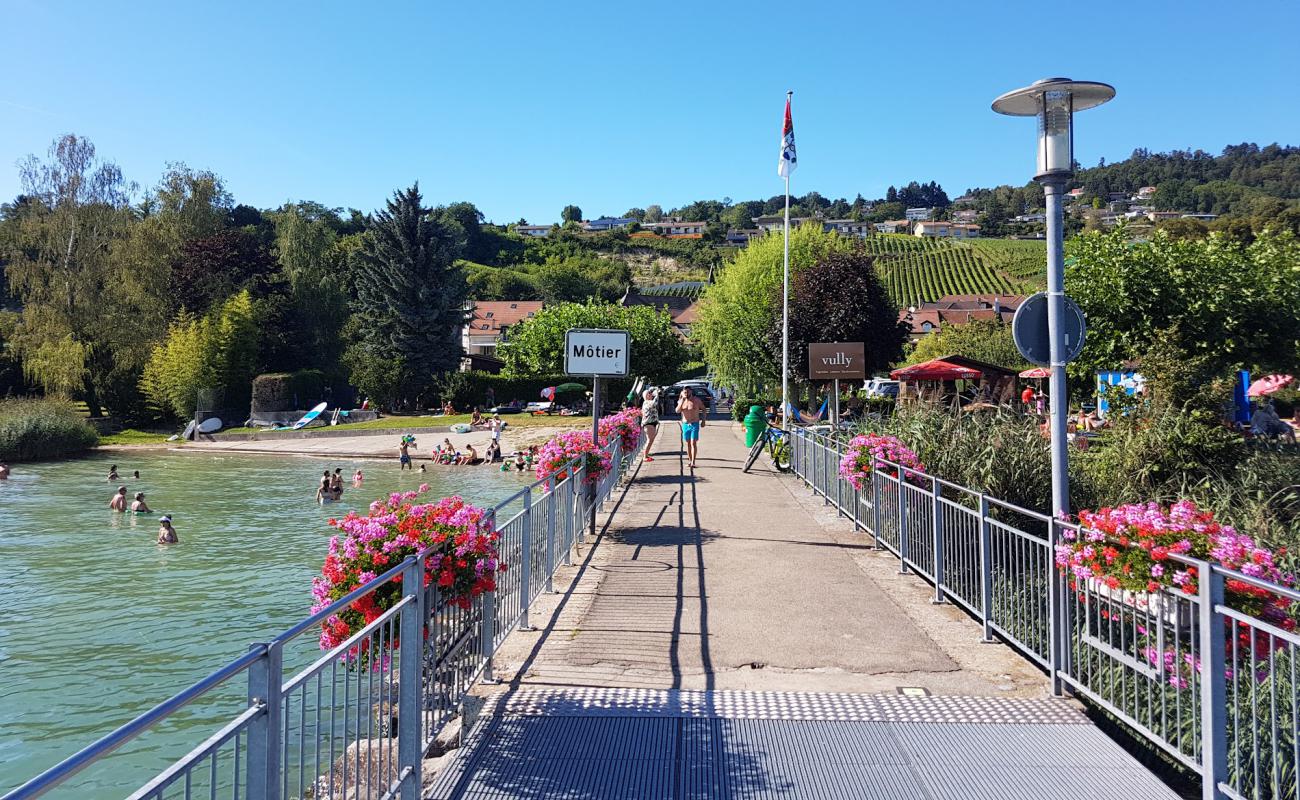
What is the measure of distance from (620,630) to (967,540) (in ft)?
10.0

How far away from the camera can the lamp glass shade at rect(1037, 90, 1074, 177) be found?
6766mm

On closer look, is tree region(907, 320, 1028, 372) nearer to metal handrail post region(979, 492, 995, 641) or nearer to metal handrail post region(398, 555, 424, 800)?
metal handrail post region(979, 492, 995, 641)

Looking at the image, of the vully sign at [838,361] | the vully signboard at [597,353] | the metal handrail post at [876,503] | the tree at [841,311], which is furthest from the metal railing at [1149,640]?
the tree at [841,311]

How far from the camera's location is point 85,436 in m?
42.8

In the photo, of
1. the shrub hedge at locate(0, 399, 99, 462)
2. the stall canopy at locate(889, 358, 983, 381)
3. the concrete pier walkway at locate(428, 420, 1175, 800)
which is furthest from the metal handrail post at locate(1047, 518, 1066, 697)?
the shrub hedge at locate(0, 399, 99, 462)

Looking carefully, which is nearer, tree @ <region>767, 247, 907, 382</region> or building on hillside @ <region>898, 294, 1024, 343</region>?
tree @ <region>767, 247, 907, 382</region>

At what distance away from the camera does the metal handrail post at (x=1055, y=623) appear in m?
5.57

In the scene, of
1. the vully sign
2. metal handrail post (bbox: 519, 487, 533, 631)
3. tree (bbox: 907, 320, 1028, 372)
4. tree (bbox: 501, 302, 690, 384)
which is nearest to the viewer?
metal handrail post (bbox: 519, 487, 533, 631)

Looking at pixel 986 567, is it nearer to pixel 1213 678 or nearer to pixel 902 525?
pixel 902 525

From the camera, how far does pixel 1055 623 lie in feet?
18.3

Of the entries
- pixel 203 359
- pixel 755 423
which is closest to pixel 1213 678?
pixel 755 423

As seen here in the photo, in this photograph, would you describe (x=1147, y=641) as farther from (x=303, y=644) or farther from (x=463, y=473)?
(x=463, y=473)

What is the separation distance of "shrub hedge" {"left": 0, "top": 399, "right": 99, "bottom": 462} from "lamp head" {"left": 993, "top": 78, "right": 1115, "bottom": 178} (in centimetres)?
4430

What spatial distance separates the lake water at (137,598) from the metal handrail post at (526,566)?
2968mm
